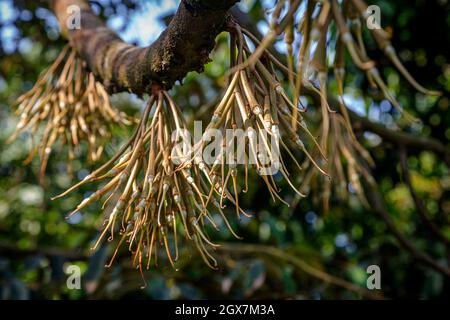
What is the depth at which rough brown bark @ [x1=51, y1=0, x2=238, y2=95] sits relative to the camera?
1.98ft

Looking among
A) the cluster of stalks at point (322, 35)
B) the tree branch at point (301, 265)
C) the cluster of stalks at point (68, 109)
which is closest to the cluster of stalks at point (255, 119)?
the cluster of stalks at point (322, 35)

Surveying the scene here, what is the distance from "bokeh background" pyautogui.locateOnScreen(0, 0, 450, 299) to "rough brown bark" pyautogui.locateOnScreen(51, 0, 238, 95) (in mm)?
259

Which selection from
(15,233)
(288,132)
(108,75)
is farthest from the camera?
(15,233)

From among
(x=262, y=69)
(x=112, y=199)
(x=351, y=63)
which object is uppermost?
(x=351, y=63)

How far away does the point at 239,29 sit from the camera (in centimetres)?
63

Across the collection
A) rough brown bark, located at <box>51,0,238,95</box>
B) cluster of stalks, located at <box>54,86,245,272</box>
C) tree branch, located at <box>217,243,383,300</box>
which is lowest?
tree branch, located at <box>217,243,383,300</box>

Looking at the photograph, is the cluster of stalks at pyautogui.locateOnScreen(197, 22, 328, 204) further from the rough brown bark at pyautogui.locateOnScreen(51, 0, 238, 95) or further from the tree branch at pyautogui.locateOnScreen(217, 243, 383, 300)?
the tree branch at pyautogui.locateOnScreen(217, 243, 383, 300)

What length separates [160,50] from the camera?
69cm

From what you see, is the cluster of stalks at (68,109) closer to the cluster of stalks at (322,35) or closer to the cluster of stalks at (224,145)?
the cluster of stalks at (224,145)

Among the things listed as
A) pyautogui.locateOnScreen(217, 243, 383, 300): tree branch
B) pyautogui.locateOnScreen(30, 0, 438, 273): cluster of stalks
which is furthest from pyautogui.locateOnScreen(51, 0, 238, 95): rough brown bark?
pyautogui.locateOnScreen(217, 243, 383, 300): tree branch

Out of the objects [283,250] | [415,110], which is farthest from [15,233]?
[415,110]

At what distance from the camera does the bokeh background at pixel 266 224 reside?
1.35 meters
